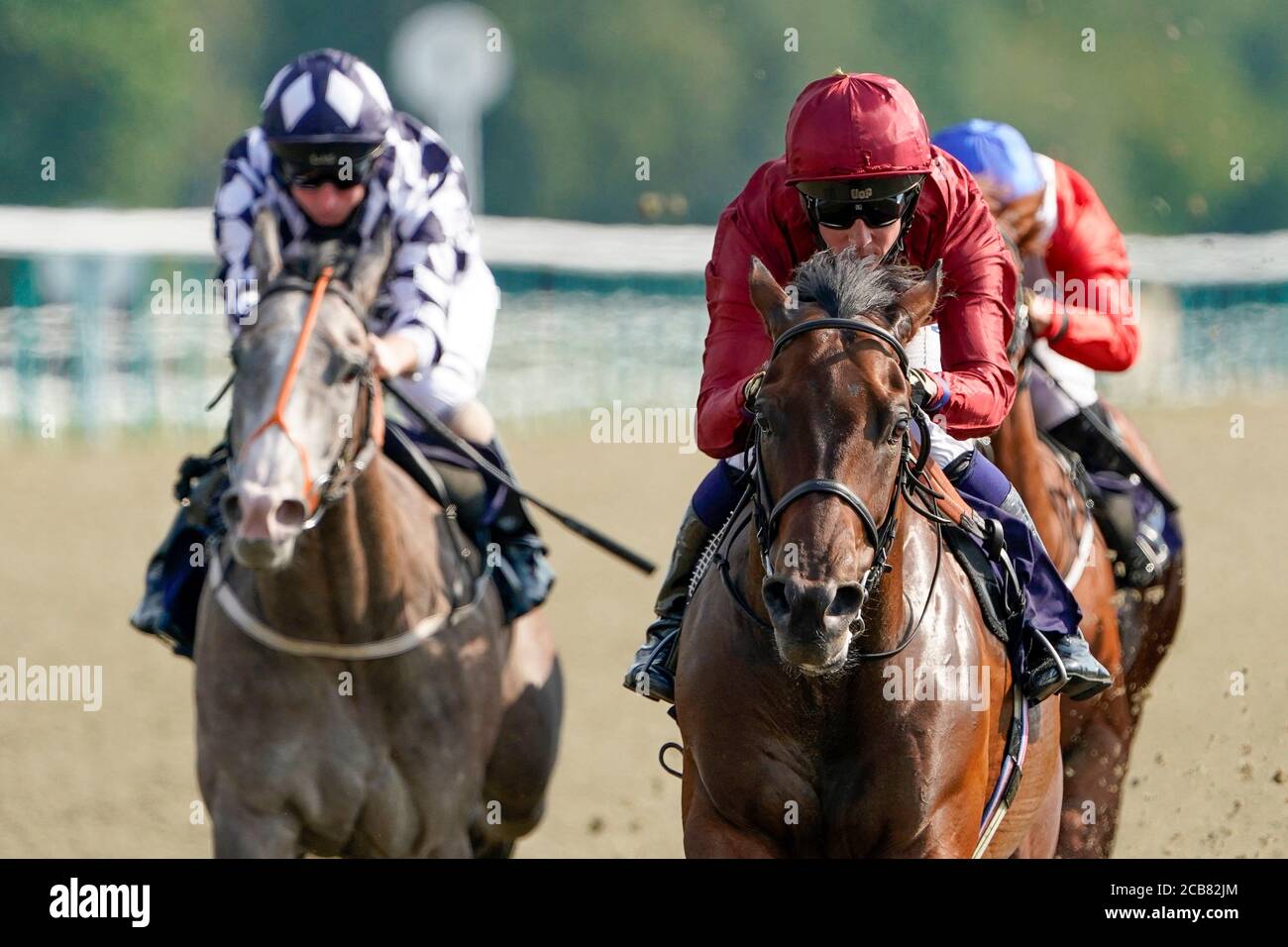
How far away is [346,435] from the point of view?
4367mm

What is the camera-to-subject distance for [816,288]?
362 centimetres

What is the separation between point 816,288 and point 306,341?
1.25 m

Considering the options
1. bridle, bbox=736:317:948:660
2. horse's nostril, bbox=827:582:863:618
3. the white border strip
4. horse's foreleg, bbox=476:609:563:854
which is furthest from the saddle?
the white border strip

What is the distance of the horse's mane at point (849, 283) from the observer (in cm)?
358

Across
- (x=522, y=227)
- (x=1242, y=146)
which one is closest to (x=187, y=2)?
(x=522, y=227)

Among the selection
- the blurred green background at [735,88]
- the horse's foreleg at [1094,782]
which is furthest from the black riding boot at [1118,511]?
the blurred green background at [735,88]

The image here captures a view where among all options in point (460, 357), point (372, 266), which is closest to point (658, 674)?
point (372, 266)

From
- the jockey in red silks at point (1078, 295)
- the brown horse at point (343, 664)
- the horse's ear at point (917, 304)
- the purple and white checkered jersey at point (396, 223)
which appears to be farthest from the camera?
the jockey in red silks at point (1078, 295)

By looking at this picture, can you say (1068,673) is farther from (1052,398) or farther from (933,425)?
(1052,398)

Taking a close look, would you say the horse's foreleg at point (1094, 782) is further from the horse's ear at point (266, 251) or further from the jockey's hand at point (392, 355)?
the horse's ear at point (266, 251)

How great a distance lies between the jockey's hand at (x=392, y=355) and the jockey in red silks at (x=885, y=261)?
811 mm

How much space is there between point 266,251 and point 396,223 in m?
0.56

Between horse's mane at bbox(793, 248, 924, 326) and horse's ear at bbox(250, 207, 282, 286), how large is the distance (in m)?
1.40

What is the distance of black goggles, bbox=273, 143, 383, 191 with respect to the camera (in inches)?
189
